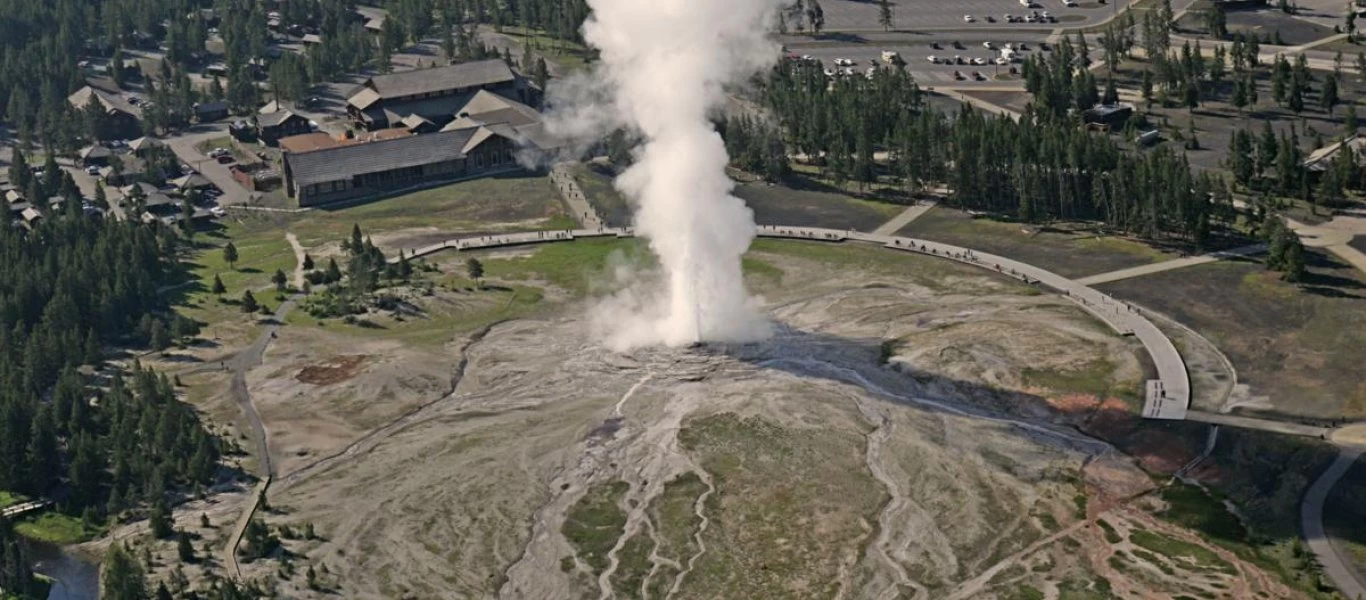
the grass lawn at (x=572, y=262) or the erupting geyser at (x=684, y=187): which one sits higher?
the erupting geyser at (x=684, y=187)

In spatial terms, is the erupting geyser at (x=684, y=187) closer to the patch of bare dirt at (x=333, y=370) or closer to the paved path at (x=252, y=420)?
the patch of bare dirt at (x=333, y=370)

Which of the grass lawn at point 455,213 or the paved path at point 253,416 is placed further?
the grass lawn at point 455,213

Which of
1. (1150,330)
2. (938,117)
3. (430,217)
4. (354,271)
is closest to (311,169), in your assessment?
(430,217)

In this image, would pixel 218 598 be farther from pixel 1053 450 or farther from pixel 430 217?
pixel 430 217

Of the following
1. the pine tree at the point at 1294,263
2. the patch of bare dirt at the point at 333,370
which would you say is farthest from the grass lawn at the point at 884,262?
the patch of bare dirt at the point at 333,370

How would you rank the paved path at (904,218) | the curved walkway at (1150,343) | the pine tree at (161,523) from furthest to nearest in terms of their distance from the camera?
the paved path at (904,218) → the pine tree at (161,523) → the curved walkway at (1150,343)

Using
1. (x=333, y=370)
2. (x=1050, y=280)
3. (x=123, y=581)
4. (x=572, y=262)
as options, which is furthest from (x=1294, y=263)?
(x=123, y=581)

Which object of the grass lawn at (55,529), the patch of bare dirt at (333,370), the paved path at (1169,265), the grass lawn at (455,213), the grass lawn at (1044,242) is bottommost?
the grass lawn at (55,529)

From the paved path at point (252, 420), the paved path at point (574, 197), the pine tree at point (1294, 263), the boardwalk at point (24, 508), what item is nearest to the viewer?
the paved path at point (252, 420)
